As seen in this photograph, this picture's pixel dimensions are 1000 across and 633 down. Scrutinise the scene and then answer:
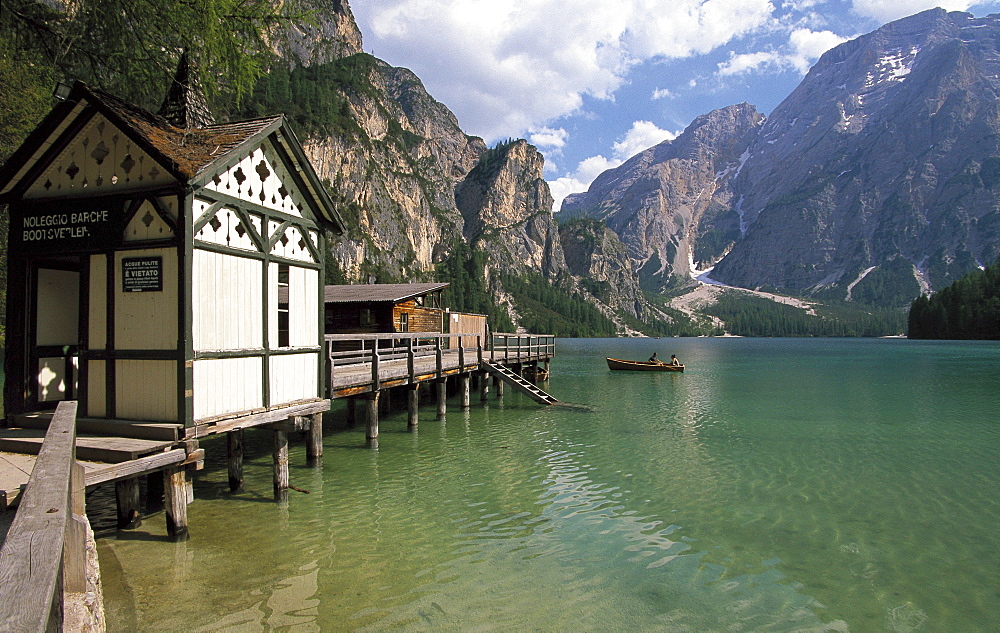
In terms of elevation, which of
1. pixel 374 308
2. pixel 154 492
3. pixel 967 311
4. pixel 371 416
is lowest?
pixel 154 492

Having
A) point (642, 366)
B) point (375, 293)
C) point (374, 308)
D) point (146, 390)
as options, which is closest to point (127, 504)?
point (146, 390)

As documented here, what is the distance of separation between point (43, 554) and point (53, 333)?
34.1ft

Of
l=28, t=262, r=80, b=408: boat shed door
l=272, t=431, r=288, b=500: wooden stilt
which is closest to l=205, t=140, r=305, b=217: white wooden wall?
l=28, t=262, r=80, b=408: boat shed door

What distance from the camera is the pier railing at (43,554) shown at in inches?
75.5

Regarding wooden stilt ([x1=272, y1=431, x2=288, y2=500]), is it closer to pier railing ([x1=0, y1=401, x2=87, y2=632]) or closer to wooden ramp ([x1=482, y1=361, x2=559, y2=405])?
pier railing ([x1=0, y1=401, x2=87, y2=632])

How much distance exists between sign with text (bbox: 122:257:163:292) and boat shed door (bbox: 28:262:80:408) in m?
2.17

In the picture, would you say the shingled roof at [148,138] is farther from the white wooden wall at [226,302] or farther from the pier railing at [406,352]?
the pier railing at [406,352]

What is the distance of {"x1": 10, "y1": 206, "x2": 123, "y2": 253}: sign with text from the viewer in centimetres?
942

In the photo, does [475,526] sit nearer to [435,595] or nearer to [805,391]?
[435,595]

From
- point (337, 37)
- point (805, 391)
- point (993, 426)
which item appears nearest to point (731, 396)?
point (805, 391)

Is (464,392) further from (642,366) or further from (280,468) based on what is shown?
(642,366)

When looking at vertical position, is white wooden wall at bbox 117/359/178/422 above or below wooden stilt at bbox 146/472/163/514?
above

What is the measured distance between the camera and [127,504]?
9.64 m

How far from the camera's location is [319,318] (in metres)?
12.8
